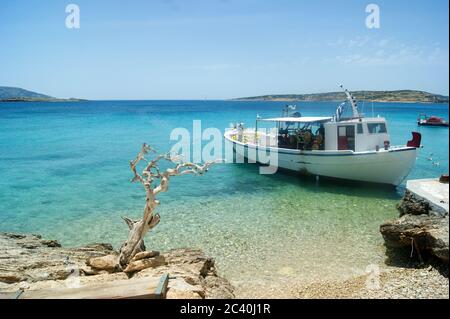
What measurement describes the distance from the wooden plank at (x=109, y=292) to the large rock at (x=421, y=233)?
19.2 ft

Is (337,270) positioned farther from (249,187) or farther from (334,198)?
(249,187)

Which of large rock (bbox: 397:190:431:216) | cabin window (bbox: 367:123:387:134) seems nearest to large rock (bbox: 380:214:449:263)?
large rock (bbox: 397:190:431:216)

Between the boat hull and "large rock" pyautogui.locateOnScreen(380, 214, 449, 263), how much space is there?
7156mm

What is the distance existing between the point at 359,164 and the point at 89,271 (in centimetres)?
1312

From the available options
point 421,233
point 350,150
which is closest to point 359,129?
point 350,150

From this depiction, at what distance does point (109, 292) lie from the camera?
16.2ft

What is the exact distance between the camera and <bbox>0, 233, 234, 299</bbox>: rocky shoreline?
6391mm

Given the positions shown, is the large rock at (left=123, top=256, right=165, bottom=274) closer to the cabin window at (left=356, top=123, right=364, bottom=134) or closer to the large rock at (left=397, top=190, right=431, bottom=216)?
the large rock at (left=397, top=190, right=431, bottom=216)

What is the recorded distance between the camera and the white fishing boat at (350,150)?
16.3 m

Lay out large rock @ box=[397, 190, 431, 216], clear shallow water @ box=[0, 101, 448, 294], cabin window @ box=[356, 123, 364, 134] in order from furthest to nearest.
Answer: cabin window @ box=[356, 123, 364, 134] → large rock @ box=[397, 190, 431, 216] → clear shallow water @ box=[0, 101, 448, 294]

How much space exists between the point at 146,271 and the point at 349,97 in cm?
1448

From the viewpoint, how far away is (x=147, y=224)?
8203mm

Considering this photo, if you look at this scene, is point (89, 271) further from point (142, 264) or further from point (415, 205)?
point (415, 205)
